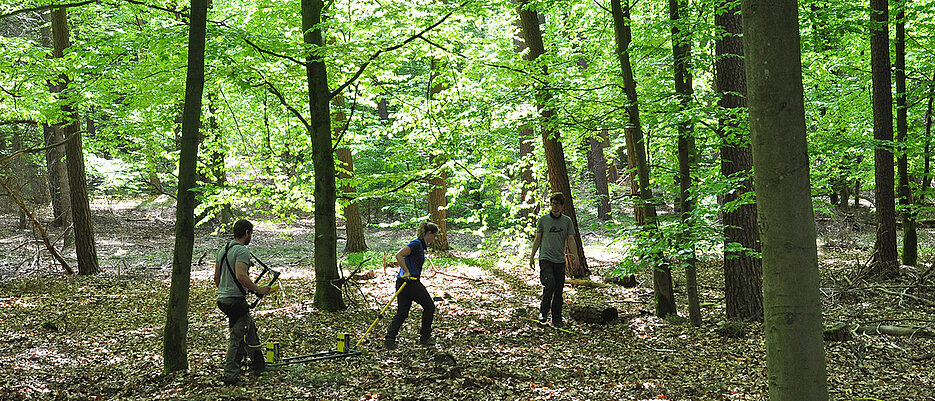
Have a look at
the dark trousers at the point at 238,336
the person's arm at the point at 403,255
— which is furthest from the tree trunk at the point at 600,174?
the dark trousers at the point at 238,336

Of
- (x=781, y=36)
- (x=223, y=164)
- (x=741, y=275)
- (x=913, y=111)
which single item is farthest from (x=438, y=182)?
(x=781, y=36)

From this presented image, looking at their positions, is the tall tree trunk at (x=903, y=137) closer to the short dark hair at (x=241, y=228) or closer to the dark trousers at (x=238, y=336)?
the short dark hair at (x=241, y=228)

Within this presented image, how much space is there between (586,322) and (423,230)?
2850 mm

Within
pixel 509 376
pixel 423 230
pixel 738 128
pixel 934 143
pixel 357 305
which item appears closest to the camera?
pixel 509 376

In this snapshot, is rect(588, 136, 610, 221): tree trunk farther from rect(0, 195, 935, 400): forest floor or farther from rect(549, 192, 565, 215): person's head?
rect(549, 192, 565, 215): person's head

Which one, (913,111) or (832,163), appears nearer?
(913,111)

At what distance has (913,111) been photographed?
35.8 ft

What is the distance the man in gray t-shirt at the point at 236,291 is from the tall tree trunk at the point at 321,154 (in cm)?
285

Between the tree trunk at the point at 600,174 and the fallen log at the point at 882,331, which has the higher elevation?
the tree trunk at the point at 600,174

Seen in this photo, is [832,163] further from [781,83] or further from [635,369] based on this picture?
[781,83]

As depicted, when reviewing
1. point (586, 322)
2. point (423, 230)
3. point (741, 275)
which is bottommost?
point (586, 322)

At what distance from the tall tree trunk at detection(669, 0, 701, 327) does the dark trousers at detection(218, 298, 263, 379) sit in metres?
4.66

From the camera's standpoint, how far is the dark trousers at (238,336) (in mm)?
5652

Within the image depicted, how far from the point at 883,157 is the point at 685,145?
511 cm
